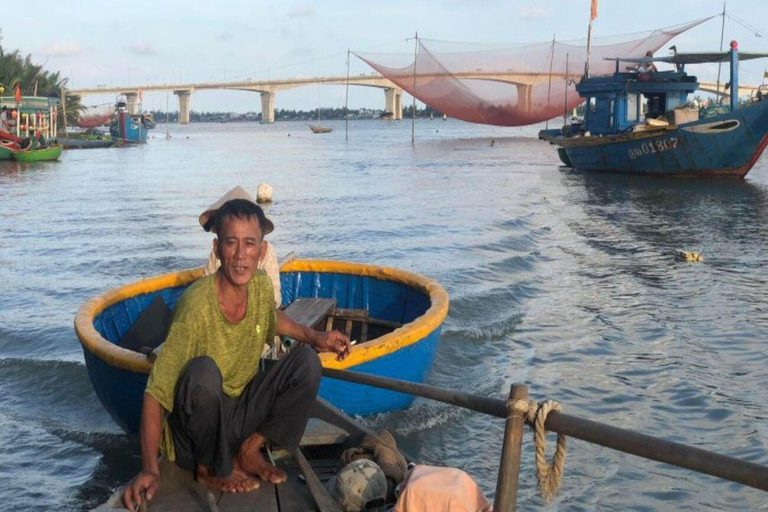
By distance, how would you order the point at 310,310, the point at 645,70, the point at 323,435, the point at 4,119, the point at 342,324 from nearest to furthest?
the point at 323,435 → the point at 310,310 → the point at 342,324 → the point at 645,70 → the point at 4,119

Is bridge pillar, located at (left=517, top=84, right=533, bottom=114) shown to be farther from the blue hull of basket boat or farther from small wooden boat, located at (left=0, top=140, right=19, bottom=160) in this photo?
the blue hull of basket boat

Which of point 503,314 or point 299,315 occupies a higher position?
point 299,315

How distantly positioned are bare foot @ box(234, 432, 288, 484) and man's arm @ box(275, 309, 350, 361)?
0.55 metres

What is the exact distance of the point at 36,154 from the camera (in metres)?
38.4

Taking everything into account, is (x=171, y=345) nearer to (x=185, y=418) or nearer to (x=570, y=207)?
(x=185, y=418)

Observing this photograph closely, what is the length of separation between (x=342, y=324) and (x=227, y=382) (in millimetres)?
3856

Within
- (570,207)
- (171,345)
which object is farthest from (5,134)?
(171,345)

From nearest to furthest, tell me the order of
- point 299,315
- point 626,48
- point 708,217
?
point 299,315, point 708,217, point 626,48

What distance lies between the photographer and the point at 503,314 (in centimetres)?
1017

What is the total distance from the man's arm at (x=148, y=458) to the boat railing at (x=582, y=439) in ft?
3.53

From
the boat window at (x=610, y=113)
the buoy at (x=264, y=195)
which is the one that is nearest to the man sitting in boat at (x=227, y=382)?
the buoy at (x=264, y=195)

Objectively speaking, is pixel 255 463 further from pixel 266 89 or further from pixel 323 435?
pixel 266 89

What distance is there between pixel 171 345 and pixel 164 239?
1329 cm

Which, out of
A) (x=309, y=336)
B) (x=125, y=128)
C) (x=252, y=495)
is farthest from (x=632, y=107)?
(x=125, y=128)
